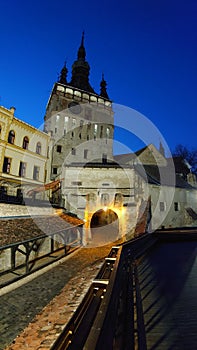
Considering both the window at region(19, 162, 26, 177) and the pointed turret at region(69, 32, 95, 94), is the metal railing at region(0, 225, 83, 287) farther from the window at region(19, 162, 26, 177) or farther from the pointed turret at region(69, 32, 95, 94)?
the pointed turret at region(69, 32, 95, 94)

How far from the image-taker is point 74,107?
3806cm

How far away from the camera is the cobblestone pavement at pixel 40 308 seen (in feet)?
12.7

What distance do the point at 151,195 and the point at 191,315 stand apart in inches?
846

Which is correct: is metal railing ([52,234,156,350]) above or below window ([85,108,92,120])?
below

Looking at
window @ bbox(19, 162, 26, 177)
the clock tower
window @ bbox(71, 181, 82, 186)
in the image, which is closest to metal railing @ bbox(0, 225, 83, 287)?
window @ bbox(71, 181, 82, 186)

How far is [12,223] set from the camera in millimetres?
12242

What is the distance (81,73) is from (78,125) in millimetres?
16560

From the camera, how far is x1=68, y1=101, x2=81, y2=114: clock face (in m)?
37.5

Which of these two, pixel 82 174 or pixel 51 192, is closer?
pixel 82 174

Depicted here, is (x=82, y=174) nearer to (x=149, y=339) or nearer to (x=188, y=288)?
(x=188, y=288)

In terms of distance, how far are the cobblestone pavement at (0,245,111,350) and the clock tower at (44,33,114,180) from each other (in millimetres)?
25395

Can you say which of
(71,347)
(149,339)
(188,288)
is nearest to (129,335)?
(149,339)

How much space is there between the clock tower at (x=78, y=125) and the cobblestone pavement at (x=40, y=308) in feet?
83.3

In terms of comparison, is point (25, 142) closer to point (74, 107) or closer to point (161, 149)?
point (74, 107)
